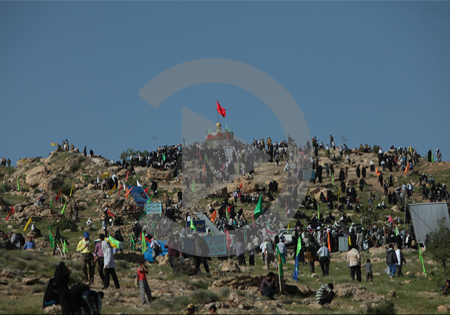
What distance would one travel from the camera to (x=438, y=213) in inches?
962

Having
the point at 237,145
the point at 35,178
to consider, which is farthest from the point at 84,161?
the point at 237,145

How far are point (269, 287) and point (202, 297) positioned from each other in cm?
188

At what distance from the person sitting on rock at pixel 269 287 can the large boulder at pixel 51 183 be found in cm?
3734

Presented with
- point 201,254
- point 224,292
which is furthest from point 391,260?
point 224,292

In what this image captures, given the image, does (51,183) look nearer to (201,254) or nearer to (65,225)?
(65,225)

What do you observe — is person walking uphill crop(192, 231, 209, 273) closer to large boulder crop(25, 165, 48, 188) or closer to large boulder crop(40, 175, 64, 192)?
large boulder crop(40, 175, 64, 192)

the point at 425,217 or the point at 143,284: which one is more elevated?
the point at 425,217

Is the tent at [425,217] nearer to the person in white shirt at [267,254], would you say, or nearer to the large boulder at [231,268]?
the person in white shirt at [267,254]

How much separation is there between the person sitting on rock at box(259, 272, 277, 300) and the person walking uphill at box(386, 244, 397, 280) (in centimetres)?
569

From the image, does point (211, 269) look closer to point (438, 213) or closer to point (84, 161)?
point (438, 213)

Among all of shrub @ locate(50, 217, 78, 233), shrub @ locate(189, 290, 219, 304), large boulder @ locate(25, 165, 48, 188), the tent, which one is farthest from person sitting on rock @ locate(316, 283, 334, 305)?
→ large boulder @ locate(25, 165, 48, 188)

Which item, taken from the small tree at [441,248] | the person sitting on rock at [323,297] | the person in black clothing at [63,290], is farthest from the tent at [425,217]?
the person in black clothing at [63,290]

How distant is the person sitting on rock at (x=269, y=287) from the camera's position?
1348 cm

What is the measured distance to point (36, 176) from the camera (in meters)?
52.1
